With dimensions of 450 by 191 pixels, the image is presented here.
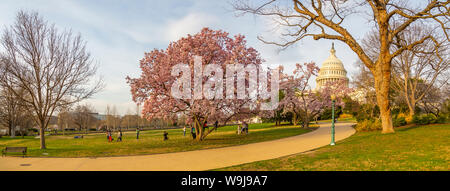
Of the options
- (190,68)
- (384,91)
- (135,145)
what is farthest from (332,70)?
(135,145)

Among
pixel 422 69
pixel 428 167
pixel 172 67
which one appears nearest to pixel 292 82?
pixel 422 69

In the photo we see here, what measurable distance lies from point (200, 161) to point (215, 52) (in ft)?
35.5

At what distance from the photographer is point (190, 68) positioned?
19.0 metres

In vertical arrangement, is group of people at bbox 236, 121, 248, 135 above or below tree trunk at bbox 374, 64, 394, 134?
below

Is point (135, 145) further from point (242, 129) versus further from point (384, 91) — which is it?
point (384, 91)

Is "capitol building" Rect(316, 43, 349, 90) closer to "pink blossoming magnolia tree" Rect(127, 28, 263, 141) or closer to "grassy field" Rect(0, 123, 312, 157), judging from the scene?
"grassy field" Rect(0, 123, 312, 157)

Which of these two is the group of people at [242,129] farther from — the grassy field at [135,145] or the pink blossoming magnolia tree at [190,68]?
the pink blossoming magnolia tree at [190,68]

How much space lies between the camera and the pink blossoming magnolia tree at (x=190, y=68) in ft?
62.0

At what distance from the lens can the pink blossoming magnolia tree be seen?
18906mm

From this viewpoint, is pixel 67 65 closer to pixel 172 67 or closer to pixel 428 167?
pixel 172 67

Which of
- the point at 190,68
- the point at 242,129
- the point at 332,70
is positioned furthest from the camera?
the point at 332,70

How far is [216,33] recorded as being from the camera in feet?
65.7

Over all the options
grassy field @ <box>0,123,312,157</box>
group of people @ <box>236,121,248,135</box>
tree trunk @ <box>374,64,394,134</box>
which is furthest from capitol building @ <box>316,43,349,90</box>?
tree trunk @ <box>374,64,394,134</box>
